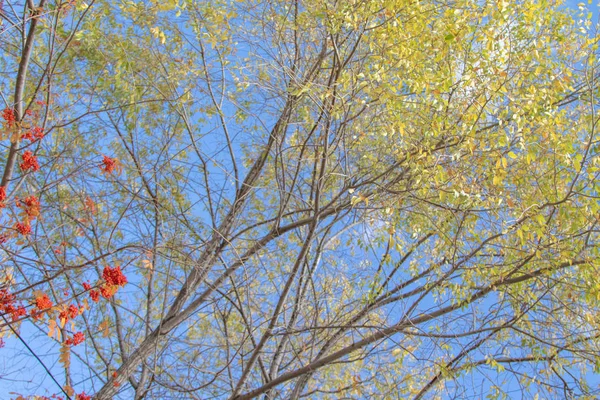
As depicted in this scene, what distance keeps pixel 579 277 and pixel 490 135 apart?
1399mm

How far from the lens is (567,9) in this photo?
5.14 metres

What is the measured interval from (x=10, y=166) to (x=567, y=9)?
5.05 m

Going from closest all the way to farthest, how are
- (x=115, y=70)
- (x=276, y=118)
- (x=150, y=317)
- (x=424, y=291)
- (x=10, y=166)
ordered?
1. (x=10, y=166)
2. (x=424, y=291)
3. (x=115, y=70)
4. (x=276, y=118)
5. (x=150, y=317)

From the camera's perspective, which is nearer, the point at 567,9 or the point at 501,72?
the point at 501,72

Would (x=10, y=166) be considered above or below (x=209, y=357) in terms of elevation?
above

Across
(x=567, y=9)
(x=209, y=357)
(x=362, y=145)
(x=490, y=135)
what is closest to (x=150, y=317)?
(x=209, y=357)

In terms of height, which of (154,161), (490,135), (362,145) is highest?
(154,161)

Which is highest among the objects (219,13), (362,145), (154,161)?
(219,13)

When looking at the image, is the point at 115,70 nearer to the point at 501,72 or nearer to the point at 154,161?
the point at 154,161

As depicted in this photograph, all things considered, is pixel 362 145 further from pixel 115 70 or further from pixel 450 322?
pixel 115 70

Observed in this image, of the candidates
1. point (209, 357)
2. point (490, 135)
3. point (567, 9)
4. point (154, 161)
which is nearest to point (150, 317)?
point (209, 357)

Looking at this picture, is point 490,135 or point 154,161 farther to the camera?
point 154,161

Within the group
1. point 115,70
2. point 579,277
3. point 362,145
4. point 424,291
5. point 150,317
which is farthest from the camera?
point 150,317

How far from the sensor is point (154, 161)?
5.76 m
